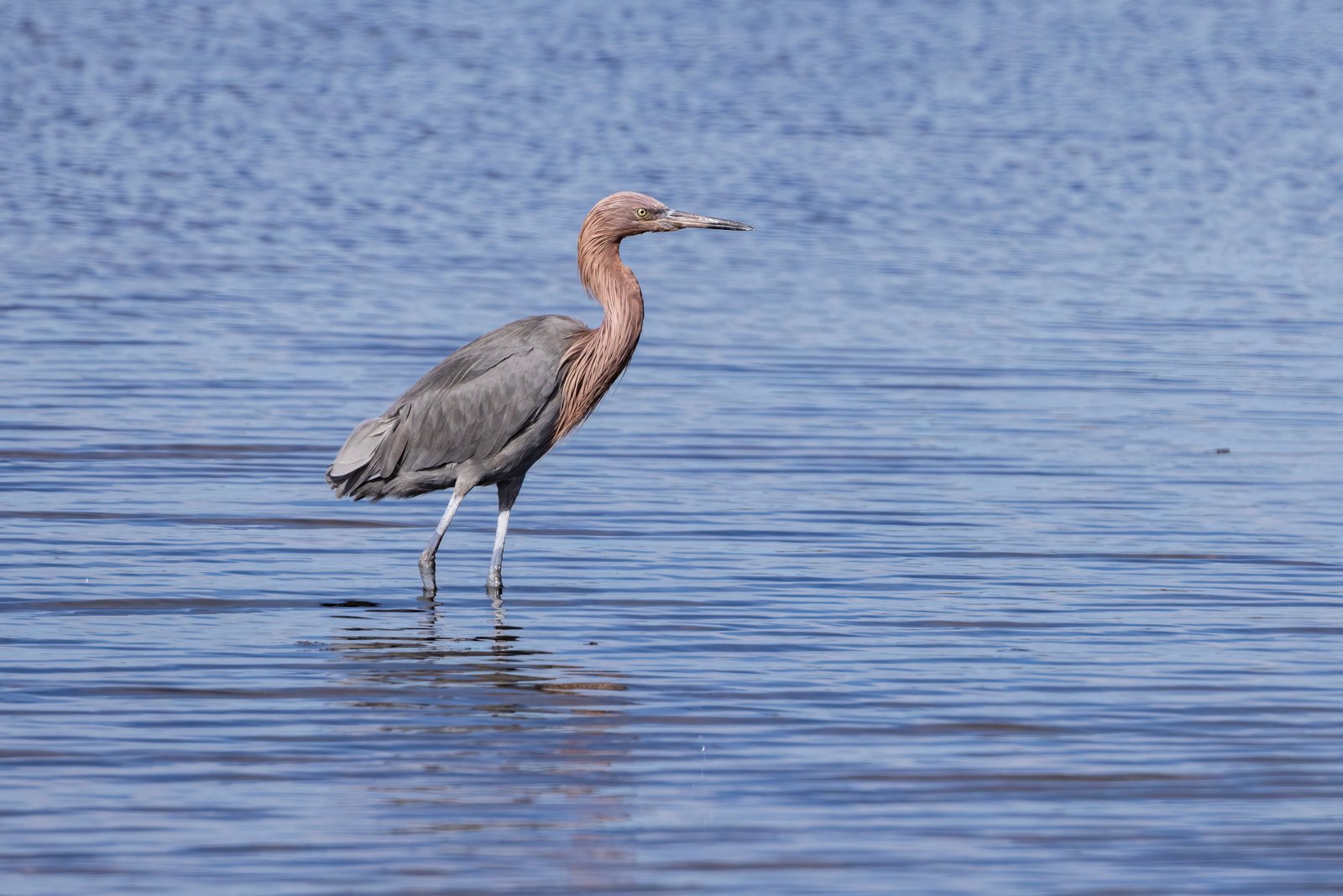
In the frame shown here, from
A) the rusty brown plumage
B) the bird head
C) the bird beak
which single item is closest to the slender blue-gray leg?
the rusty brown plumage

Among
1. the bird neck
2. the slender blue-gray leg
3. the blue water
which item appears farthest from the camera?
the bird neck

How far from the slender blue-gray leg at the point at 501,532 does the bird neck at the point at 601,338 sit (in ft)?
1.06

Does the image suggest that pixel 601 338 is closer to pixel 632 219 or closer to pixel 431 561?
pixel 632 219

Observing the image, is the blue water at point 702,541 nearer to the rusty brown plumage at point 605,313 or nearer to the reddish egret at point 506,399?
the reddish egret at point 506,399

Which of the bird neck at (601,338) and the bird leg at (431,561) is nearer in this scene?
the bird leg at (431,561)

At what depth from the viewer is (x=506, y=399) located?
1014 cm

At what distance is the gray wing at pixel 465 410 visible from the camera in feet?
33.2

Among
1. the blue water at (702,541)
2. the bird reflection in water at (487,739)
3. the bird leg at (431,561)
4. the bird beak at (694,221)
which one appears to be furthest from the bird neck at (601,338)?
the bird reflection in water at (487,739)

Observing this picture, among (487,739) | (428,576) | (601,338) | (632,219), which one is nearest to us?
(487,739)

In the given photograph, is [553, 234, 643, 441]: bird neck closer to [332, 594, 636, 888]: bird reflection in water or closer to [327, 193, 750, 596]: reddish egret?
[327, 193, 750, 596]: reddish egret

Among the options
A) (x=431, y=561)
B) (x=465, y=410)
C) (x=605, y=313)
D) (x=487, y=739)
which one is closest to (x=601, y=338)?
(x=605, y=313)

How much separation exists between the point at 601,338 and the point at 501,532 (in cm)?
107

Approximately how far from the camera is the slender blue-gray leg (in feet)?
32.1

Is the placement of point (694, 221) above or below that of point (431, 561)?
above
